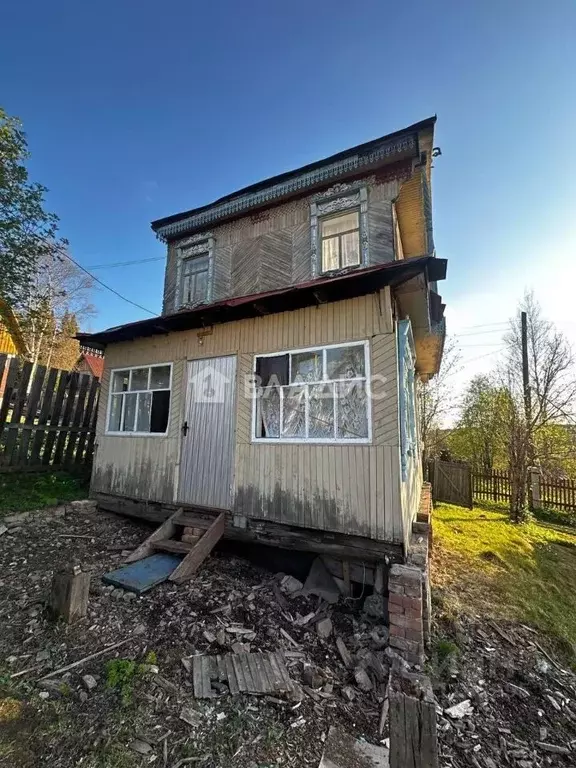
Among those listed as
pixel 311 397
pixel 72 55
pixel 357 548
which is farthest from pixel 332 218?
pixel 72 55

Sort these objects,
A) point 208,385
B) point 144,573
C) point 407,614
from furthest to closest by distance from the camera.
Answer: point 208,385 → point 144,573 → point 407,614

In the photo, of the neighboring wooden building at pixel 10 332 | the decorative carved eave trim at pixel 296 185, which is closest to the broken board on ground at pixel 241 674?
the decorative carved eave trim at pixel 296 185

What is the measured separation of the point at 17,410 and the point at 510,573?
1025 cm

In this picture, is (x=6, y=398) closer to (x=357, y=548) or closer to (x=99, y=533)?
(x=99, y=533)

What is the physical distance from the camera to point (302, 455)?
15.1 feet

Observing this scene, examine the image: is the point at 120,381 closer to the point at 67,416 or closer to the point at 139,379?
the point at 139,379

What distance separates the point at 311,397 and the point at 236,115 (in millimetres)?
7081

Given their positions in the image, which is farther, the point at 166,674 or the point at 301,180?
the point at 301,180

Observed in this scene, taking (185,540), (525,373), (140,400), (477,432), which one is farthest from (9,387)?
(477,432)

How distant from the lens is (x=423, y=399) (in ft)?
49.8

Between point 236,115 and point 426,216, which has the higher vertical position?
point 236,115

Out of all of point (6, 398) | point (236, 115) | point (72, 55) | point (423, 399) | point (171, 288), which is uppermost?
point (72, 55)

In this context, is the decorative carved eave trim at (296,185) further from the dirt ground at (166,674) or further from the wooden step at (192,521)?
the dirt ground at (166,674)

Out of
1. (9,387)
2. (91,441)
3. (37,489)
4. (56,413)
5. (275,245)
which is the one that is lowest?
(37,489)
